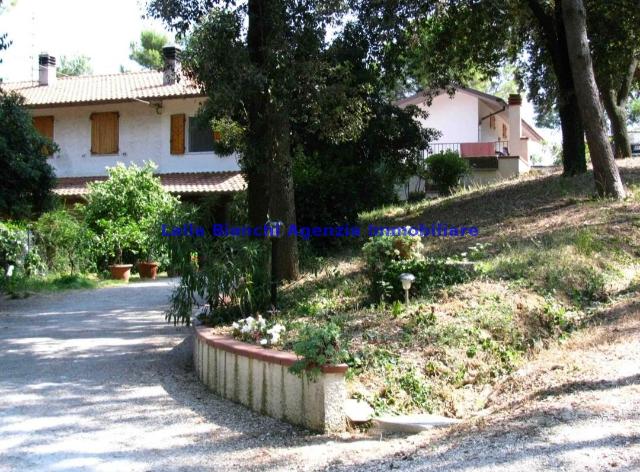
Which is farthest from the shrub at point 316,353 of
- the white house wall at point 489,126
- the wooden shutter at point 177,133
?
the white house wall at point 489,126

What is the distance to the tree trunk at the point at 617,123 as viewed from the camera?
2086 cm

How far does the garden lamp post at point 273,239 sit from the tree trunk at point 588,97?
593 centimetres

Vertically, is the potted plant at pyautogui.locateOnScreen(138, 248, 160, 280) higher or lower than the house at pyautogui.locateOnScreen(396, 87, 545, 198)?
lower

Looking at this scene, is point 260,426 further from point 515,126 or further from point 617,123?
point 515,126

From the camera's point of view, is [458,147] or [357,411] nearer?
[357,411]

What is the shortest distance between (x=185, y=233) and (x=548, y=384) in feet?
14.0

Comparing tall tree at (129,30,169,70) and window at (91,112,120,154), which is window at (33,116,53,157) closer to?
window at (91,112,120,154)

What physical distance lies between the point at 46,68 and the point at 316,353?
25.0 meters

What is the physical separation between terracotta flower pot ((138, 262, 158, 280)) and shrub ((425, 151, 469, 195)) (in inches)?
323

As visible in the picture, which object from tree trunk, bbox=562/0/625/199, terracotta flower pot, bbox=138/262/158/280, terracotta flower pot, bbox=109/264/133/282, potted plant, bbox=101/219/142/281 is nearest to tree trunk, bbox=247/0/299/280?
tree trunk, bbox=562/0/625/199

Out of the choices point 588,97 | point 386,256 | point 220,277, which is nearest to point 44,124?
point 588,97

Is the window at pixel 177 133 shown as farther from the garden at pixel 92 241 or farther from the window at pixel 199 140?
the garden at pixel 92 241

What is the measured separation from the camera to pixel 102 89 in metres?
24.4

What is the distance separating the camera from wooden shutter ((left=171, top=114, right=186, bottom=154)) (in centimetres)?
2281
